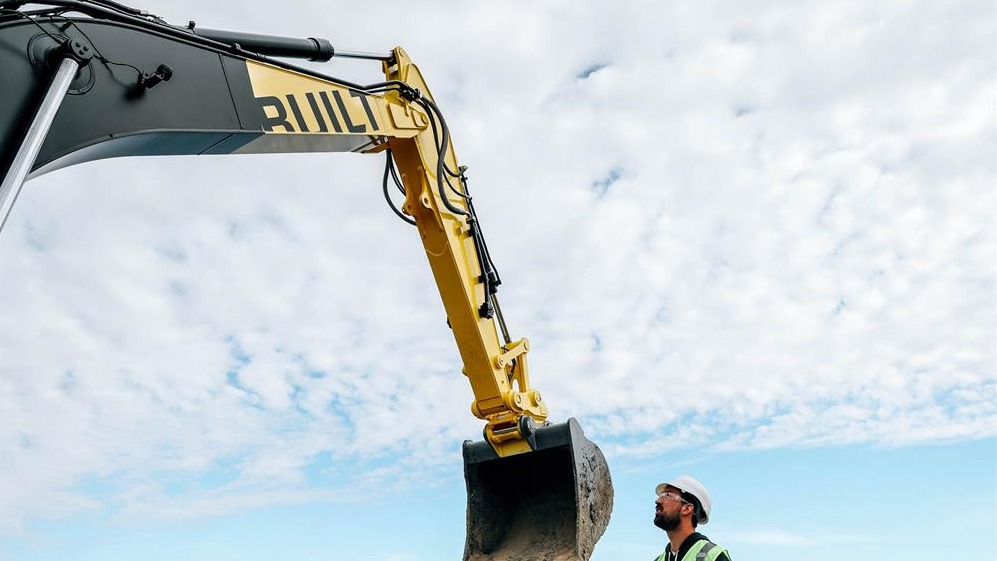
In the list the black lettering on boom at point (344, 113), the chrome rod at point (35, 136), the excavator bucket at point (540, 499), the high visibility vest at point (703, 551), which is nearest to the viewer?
the chrome rod at point (35, 136)

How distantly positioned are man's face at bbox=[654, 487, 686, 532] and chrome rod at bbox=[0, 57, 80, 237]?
2.95 meters

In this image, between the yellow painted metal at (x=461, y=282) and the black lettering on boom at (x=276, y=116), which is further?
the yellow painted metal at (x=461, y=282)

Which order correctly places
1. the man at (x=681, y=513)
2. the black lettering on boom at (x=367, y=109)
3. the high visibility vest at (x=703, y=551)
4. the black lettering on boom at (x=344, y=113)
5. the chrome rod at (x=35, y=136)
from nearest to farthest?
the chrome rod at (x=35, y=136) < the high visibility vest at (x=703, y=551) < the man at (x=681, y=513) < the black lettering on boom at (x=344, y=113) < the black lettering on boom at (x=367, y=109)

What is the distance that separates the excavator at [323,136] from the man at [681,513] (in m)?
1.35

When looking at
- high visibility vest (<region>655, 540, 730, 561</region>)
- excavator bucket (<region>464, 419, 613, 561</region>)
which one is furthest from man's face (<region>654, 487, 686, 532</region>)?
excavator bucket (<region>464, 419, 613, 561</region>)

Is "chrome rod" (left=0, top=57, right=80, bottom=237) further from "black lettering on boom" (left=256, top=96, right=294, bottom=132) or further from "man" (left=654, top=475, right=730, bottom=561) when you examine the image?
"man" (left=654, top=475, right=730, bottom=561)

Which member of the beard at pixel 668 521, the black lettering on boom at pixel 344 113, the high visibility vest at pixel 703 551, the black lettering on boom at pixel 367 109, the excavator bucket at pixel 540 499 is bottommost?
the high visibility vest at pixel 703 551

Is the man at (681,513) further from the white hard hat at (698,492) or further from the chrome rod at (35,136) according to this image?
the chrome rod at (35,136)

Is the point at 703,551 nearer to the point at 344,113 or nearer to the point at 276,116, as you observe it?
the point at 276,116

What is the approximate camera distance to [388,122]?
5.36m

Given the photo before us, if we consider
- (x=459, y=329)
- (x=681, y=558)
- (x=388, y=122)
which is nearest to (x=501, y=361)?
(x=459, y=329)

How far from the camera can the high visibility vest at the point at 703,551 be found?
3.86 meters

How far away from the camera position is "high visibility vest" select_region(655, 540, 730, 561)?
152 inches

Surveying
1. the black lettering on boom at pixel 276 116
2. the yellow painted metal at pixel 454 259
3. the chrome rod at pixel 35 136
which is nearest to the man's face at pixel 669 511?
the yellow painted metal at pixel 454 259
